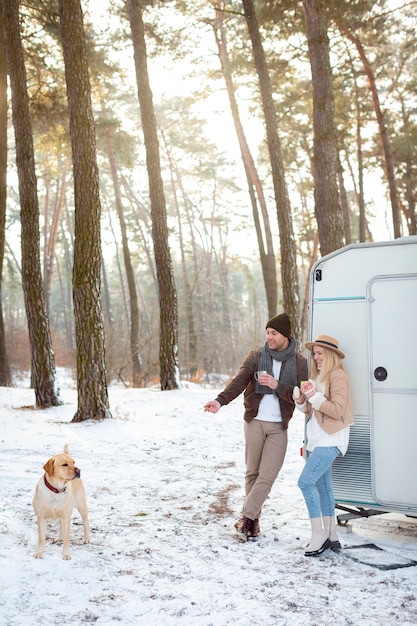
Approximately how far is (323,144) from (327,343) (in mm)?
6892

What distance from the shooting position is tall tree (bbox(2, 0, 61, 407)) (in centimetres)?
1327

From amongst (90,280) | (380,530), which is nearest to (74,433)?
(90,280)

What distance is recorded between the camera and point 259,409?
21.3 feet

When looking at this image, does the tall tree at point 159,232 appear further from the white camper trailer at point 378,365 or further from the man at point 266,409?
the white camper trailer at point 378,365

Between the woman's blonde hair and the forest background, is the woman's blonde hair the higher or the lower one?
the lower one

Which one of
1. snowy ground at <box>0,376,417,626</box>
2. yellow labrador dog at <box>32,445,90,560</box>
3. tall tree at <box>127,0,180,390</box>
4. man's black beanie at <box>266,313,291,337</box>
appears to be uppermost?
tall tree at <box>127,0,180,390</box>

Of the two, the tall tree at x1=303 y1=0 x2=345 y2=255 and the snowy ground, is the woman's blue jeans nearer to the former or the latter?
the snowy ground

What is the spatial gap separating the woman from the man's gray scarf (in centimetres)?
41

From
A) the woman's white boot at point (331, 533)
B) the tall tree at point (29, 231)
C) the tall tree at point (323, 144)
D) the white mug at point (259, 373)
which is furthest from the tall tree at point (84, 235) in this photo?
the woman's white boot at point (331, 533)

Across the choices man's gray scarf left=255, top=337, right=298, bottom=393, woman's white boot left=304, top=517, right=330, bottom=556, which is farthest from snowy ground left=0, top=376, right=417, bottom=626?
man's gray scarf left=255, top=337, right=298, bottom=393

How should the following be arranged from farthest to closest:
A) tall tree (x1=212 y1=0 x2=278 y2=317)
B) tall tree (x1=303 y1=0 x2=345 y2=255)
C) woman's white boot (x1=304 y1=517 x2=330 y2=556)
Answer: tall tree (x1=212 y1=0 x2=278 y2=317) → tall tree (x1=303 y1=0 x2=345 y2=255) → woman's white boot (x1=304 y1=517 x2=330 y2=556)

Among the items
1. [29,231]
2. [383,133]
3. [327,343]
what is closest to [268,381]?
[327,343]

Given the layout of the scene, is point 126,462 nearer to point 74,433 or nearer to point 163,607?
point 74,433

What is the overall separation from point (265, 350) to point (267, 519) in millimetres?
1770
